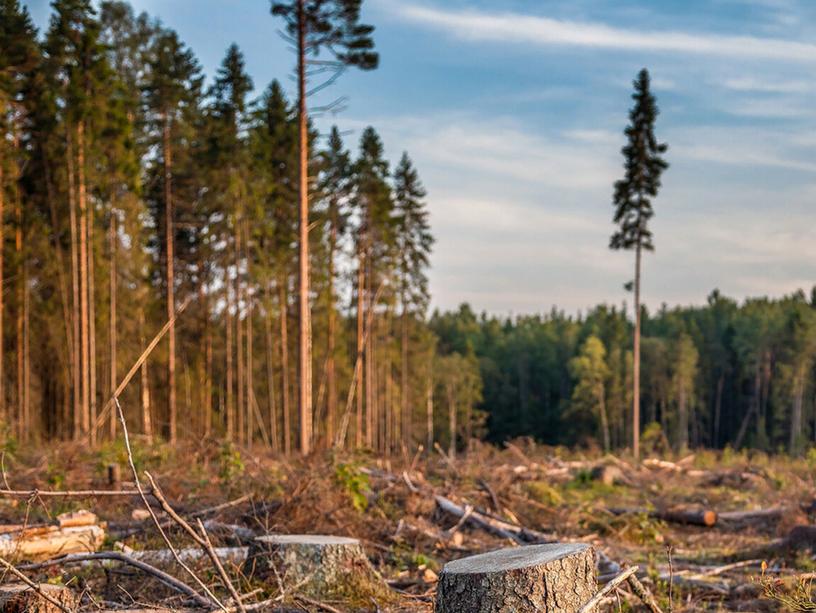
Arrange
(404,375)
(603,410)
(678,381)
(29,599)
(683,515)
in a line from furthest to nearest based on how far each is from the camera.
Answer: (678,381) → (603,410) → (404,375) → (683,515) → (29,599)

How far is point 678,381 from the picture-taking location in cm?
7600

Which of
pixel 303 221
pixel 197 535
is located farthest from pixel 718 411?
pixel 197 535

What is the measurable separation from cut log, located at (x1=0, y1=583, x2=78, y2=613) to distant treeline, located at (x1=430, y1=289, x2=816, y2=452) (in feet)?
203

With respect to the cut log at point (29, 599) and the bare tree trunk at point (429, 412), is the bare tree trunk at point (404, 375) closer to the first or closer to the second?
the bare tree trunk at point (429, 412)

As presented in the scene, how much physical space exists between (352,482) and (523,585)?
5.37m

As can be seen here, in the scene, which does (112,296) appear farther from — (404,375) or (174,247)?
(404,375)

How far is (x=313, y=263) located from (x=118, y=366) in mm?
10563

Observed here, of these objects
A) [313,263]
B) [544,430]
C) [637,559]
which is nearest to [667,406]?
[544,430]

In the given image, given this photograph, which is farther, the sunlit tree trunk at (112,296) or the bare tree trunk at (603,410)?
the bare tree trunk at (603,410)

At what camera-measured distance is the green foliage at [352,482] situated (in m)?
9.65

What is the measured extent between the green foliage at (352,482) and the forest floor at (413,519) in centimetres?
2

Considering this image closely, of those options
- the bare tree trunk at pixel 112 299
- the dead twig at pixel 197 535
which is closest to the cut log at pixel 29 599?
the dead twig at pixel 197 535

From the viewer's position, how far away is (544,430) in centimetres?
8888

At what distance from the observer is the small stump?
671 centimetres
